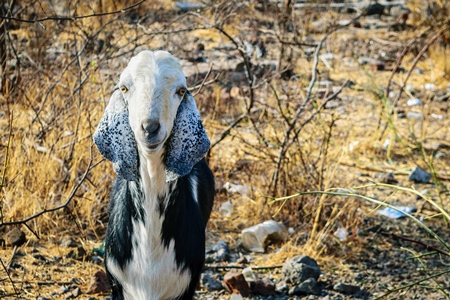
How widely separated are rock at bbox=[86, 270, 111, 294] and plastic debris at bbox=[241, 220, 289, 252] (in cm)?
132

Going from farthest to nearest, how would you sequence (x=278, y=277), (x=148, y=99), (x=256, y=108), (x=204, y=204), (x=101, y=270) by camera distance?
(x=256, y=108) < (x=278, y=277) < (x=101, y=270) < (x=204, y=204) < (x=148, y=99)

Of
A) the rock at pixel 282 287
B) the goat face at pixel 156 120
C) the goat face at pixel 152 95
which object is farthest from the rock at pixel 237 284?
the goat face at pixel 152 95

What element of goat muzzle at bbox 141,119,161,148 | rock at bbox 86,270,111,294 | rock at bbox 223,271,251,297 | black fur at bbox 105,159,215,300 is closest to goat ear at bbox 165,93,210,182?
black fur at bbox 105,159,215,300

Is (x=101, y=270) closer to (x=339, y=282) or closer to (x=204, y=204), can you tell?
(x=204, y=204)

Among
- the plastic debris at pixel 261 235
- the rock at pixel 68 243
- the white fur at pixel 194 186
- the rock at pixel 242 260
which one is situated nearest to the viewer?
the white fur at pixel 194 186

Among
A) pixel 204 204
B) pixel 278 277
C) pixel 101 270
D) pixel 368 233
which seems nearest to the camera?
pixel 204 204

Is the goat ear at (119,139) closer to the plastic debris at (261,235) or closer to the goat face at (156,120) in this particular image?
the goat face at (156,120)

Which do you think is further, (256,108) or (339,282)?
(256,108)

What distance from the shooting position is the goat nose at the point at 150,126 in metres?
3.10

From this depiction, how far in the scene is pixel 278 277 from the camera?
17.8 feet

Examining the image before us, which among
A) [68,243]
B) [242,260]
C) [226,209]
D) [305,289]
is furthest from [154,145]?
[226,209]

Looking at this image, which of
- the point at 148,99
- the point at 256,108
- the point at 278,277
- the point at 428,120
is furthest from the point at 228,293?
the point at 428,120

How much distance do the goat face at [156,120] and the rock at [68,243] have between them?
2.07 m

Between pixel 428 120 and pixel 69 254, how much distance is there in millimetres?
5145
